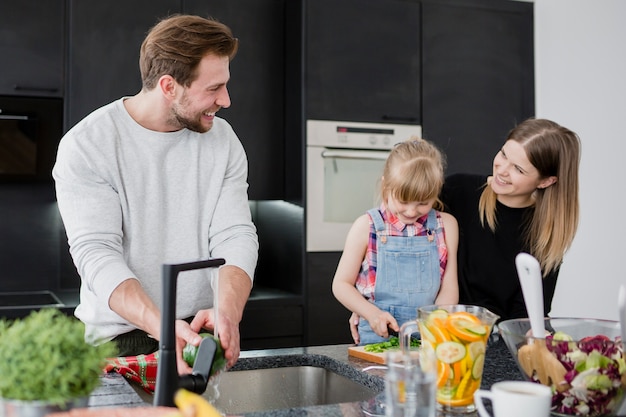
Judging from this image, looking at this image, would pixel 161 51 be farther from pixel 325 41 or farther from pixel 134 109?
pixel 325 41

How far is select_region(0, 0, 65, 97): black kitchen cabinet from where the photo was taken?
9.28 ft

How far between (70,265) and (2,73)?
3.00ft

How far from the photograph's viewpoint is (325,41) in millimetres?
3189

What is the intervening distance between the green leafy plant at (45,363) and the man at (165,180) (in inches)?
28.8

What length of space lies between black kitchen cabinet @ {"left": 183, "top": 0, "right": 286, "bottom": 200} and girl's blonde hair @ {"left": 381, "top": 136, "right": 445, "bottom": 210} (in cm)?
135

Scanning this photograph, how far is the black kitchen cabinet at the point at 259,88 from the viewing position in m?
3.19

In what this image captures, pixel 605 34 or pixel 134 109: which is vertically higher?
pixel 605 34

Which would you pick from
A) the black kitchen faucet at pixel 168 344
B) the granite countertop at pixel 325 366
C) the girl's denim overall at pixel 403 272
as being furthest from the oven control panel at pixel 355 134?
the black kitchen faucet at pixel 168 344

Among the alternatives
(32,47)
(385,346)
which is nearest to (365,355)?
(385,346)

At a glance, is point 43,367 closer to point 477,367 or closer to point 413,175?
point 477,367

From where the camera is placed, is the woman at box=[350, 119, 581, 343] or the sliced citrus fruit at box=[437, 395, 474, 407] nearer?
the sliced citrus fruit at box=[437, 395, 474, 407]

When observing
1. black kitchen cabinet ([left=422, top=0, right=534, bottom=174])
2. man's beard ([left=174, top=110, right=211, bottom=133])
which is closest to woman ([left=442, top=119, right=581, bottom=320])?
man's beard ([left=174, top=110, right=211, bottom=133])

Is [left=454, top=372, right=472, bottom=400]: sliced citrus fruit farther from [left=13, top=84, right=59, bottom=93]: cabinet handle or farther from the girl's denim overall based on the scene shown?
[left=13, top=84, right=59, bottom=93]: cabinet handle

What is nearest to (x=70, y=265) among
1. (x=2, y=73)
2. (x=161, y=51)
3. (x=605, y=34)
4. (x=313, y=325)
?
(x=2, y=73)
